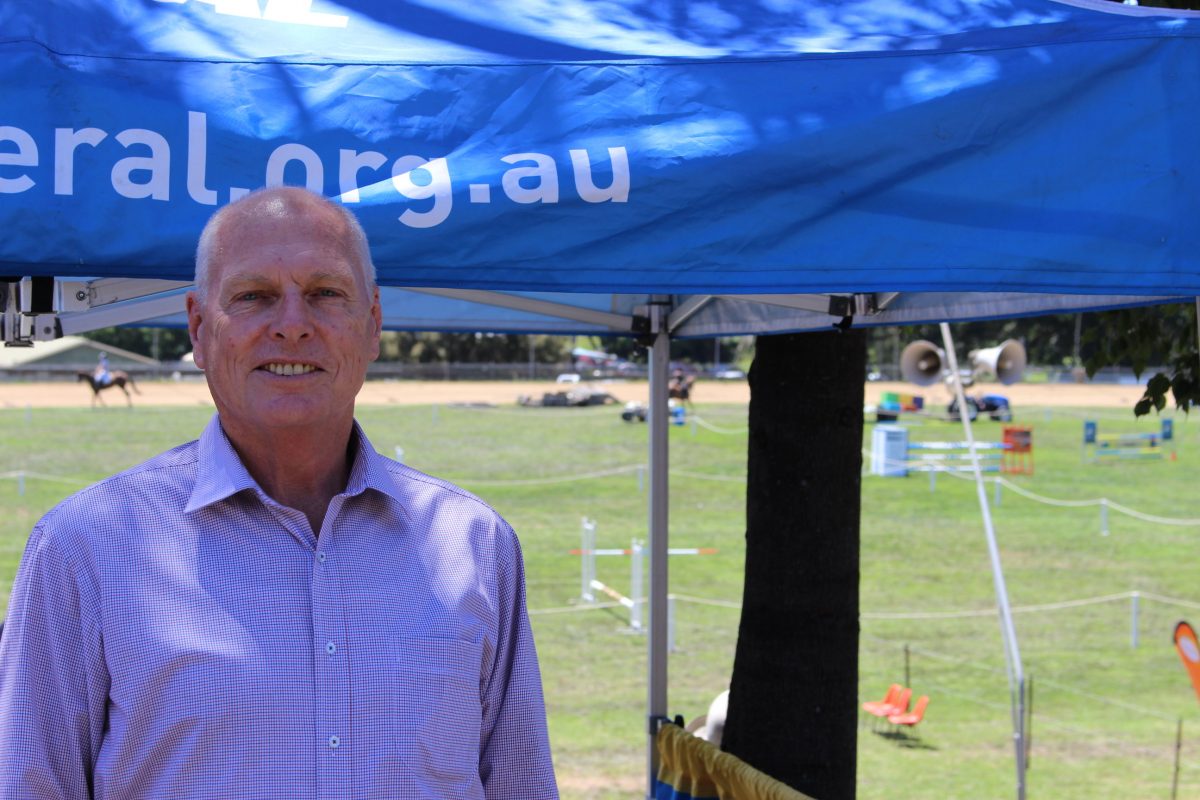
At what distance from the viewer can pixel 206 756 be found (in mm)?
1721

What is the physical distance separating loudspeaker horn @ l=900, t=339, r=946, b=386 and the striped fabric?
13248 millimetres

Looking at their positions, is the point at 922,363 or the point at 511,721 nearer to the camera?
the point at 511,721

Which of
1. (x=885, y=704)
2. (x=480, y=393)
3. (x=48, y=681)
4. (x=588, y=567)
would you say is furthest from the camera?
(x=480, y=393)

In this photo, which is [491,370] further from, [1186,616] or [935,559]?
[1186,616]

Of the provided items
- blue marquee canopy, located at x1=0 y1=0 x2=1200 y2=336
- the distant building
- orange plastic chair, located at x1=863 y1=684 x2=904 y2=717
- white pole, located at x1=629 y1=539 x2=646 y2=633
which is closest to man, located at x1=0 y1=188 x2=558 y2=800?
blue marquee canopy, located at x1=0 y1=0 x2=1200 y2=336

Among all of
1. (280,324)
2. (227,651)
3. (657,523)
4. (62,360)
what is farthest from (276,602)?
(62,360)

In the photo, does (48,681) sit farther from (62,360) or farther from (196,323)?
(62,360)

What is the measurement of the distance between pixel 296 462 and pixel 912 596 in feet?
48.1

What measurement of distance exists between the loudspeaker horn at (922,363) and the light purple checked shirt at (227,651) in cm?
1601

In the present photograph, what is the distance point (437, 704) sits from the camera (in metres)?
1.83

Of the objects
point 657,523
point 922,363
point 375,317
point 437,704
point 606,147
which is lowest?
point 657,523

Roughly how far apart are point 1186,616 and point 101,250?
14.5 m

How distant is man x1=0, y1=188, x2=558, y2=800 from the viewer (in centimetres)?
172

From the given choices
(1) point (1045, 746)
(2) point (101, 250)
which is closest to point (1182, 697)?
(1) point (1045, 746)
